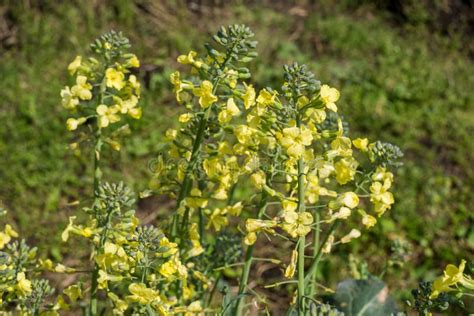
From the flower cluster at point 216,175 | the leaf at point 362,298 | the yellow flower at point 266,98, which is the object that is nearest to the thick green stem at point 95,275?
the flower cluster at point 216,175

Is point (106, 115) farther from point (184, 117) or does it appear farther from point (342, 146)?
point (342, 146)

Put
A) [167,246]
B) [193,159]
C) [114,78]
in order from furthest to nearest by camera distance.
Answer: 1. [114,78]
2. [193,159]
3. [167,246]

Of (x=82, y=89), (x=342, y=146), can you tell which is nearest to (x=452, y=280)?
(x=342, y=146)

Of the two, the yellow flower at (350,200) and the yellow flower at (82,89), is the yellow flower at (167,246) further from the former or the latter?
the yellow flower at (82,89)

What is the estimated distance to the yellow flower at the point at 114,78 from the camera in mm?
2133

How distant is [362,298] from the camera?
248cm

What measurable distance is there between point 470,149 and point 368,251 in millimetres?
1338

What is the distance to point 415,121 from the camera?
532cm

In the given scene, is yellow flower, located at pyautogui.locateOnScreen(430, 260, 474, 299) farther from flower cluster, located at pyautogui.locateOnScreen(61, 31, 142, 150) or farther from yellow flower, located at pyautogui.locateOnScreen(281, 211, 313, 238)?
flower cluster, located at pyautogui.locateOnScreen(61, 31, 142, 150)

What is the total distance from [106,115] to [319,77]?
3.59 metres

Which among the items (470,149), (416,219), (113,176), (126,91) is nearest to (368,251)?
(416,219)

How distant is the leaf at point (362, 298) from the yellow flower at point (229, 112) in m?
0.87

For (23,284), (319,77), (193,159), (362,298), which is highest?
(193,159)

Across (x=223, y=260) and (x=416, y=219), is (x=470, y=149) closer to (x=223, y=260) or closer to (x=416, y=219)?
(x=416, y=219)
